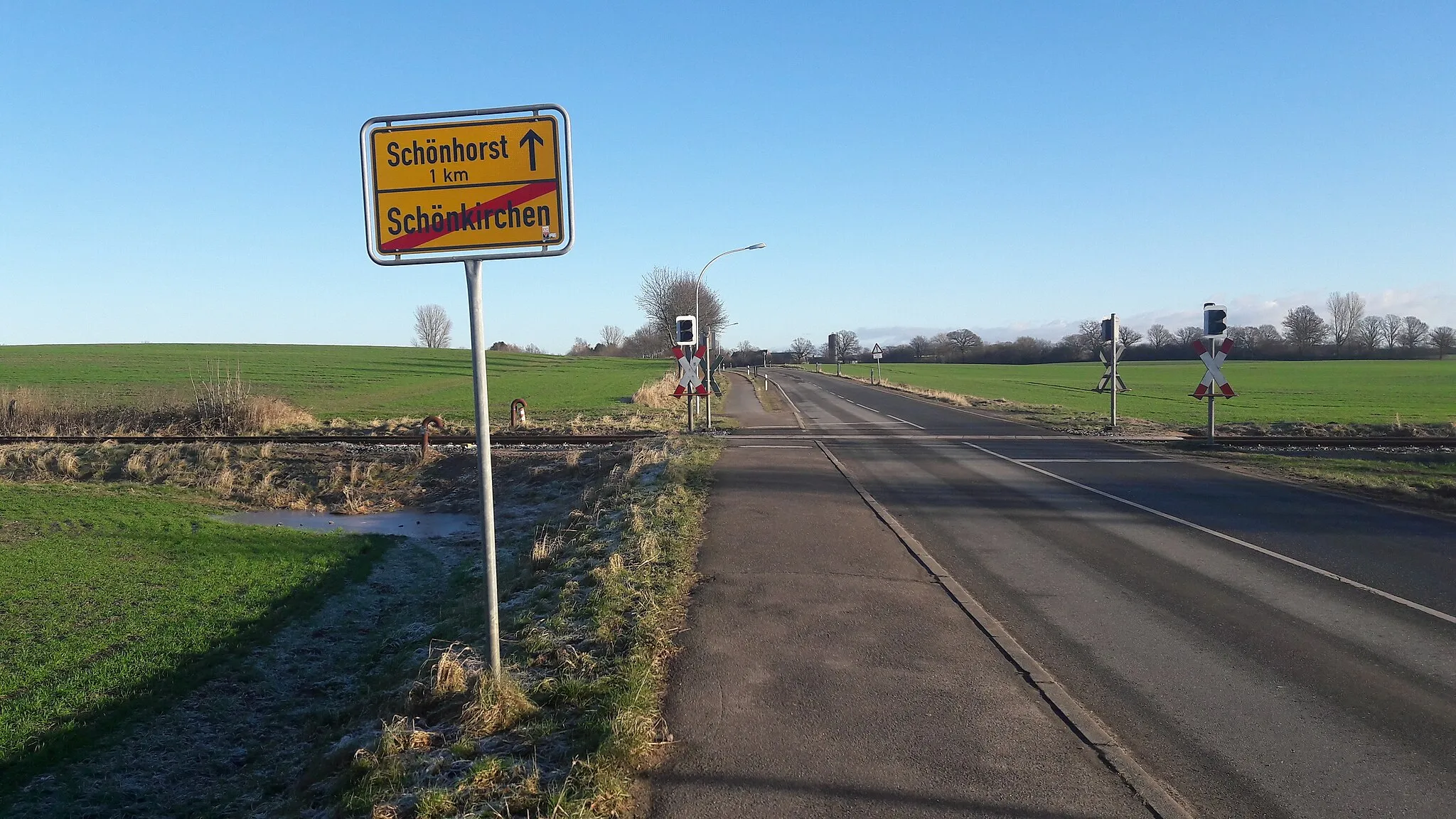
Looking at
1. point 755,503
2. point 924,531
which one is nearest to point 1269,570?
point 924,531

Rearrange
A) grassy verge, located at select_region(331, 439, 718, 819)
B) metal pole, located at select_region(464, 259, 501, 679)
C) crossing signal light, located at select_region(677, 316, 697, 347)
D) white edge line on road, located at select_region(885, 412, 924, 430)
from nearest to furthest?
grassy verge, located at select_region(331, 439, 718, 819)
metal pole, located at select_region(464, 259, 501, 679)
crossing signal light, located at select_region(677, 316, 697, 347)
white edge line on road, located at select_region(885, 412, 924, 430)

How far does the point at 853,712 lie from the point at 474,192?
331 cm

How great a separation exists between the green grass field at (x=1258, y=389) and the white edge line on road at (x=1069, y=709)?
85.8ft

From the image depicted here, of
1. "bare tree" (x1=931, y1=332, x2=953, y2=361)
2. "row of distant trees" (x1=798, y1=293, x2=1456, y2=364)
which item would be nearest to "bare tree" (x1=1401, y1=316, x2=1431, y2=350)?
"row of distant trees" (x1=798, y1=293, x2=1456, y2=364)

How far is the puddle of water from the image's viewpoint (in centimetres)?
1573

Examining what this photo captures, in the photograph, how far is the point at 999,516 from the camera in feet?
37.6

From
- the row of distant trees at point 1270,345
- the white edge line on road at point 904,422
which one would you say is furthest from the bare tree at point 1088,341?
the white edge line on road at point 904,422

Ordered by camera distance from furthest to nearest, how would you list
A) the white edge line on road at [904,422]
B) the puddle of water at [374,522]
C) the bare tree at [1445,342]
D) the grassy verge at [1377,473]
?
the bare tree at [1445,342]
the white edge line on road at [904,422]
the puddle of water at [374,522]
the grassy verge at [1377,473]

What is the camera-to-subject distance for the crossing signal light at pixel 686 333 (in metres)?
21.5

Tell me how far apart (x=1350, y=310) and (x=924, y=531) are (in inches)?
5536

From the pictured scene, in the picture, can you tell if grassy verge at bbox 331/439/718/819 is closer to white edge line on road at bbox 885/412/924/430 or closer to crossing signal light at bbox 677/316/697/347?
crossing signal light at bbox 677/316/697/347

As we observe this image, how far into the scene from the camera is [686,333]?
21656 mm

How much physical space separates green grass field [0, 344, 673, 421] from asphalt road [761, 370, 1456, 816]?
74.3 feet

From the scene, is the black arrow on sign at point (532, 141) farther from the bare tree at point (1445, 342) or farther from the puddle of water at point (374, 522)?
the bare tree at point (1445, 342)
